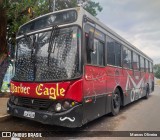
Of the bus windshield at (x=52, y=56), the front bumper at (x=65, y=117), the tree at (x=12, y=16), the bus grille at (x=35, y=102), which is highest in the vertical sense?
the tree at (x=12, y=16)

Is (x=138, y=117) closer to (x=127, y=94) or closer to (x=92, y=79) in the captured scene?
(x=127, y=94)

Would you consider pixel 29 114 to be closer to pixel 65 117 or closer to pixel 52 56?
pixel 65 117

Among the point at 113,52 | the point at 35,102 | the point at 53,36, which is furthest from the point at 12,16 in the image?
the point at 35,102

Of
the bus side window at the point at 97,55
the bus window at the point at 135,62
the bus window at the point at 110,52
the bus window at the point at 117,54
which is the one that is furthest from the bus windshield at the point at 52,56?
the bus window at the point at 135,62

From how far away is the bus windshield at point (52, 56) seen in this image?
500 centimetres

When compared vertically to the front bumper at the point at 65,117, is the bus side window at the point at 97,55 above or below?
Answer: above

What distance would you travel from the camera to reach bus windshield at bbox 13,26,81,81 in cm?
500

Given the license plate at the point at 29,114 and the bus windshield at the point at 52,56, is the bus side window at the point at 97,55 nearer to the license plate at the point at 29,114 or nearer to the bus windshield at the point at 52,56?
the bus windshield at the point at 52,56

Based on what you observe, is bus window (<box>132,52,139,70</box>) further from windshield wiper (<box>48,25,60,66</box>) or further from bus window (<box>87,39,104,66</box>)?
windshield wiper (<box>48,25,60,66</box>)

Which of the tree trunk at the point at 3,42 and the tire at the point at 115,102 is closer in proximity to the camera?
the tire at the point at 115,102

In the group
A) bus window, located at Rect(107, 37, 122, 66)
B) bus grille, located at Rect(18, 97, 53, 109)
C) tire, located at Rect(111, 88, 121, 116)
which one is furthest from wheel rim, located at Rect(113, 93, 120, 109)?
bus grille, located at Rect(18, 97, 53, 109)

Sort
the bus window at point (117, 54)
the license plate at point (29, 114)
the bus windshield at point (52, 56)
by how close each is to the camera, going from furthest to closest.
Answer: the bus window at point (117, 54), the license plate at point (29, 114), the bus windshield at point (52, 56)

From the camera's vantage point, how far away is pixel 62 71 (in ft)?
16.4

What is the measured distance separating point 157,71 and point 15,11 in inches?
3129
